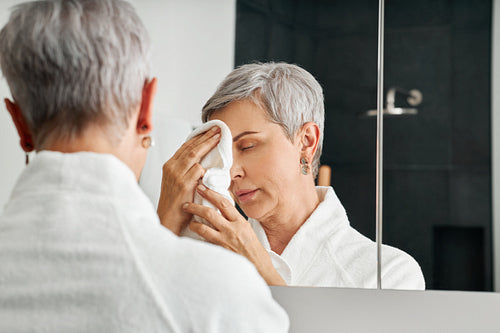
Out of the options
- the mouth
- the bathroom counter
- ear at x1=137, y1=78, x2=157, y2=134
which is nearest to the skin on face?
the mouth

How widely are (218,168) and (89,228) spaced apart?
0.41 m

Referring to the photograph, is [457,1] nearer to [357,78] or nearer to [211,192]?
[357,78]

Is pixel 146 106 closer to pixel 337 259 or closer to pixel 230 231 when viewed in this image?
pixel 230 231

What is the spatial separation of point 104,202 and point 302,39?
0.58m

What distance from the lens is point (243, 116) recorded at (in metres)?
0.96

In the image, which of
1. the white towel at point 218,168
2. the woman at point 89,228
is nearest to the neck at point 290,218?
the white towel at point 218,168

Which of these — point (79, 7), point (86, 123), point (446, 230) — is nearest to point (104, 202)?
point (86, 123)

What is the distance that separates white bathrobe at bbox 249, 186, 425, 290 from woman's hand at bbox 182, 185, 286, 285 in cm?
2

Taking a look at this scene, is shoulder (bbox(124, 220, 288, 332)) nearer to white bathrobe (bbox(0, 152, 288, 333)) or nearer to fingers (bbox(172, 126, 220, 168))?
white bathrobe (bbox(0, 152, 288, 333))

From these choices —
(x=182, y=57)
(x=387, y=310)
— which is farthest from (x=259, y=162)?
(x=387, y=310)

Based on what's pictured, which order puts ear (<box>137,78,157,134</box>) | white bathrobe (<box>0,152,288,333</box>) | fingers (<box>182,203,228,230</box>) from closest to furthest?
white bathrobe (<box>0,152,288,333</box>) → ear (<box>137,78,157,134</box>) → fingers (<box>182,203,228,230</box>)

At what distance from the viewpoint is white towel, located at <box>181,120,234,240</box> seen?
95cm

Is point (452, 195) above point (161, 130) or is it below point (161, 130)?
below

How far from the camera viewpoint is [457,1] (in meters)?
0.98
